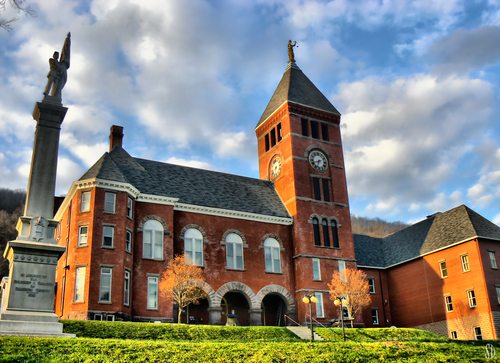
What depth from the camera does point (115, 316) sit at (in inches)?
1361

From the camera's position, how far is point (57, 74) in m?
24.5

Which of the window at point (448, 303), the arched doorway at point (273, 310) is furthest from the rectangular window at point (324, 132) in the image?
the window at point (448, 303)

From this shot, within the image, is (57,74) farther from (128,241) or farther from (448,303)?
(448,303)

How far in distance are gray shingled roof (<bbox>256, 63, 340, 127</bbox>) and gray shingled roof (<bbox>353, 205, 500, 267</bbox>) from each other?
14103mm

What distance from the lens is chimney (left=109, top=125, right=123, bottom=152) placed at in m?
45.0

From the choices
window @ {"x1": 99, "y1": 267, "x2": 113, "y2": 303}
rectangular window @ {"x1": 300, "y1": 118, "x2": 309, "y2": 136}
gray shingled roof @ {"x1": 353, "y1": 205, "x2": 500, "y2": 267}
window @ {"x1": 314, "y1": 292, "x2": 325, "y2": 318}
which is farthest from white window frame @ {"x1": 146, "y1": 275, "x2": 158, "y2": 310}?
gray shingled roof @ {"x1": 353, "y1": 205, "x2": 500, "y2": 267}

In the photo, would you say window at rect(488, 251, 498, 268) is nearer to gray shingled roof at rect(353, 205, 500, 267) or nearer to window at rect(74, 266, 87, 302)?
gray shingled roof at rect(353, 205, 500, 267)

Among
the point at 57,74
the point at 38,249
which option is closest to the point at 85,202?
the point at 57,74

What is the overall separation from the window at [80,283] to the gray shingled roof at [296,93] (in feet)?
81.0

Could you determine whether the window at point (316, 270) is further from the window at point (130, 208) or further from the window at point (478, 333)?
the window at point (130, 208)

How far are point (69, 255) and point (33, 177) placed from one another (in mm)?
15164

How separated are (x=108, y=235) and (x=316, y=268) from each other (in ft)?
58.6

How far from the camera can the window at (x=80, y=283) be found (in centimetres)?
3463

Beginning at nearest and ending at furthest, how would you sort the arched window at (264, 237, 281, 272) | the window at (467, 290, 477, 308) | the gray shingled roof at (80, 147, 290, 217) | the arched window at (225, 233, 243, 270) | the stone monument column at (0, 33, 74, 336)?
the stone monument column at (0, 33, 74, 336) → the gray shingled roof at (80, 147, 290, 217) → the arched window at (225, 233, 243, 270) → the window at (467, 290, 477, 308) → the arched window at (264, 237, 281, 272)
